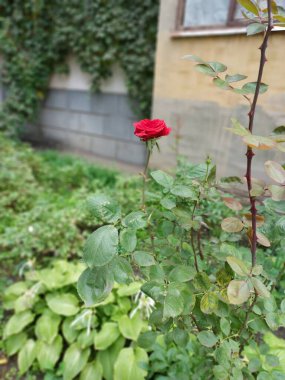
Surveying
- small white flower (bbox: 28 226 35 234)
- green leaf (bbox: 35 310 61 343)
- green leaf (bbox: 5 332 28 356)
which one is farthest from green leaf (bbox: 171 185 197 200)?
small white flower (bbox: 28 226 35 234)

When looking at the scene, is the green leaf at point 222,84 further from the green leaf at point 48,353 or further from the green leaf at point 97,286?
the green leaf at point 48,353

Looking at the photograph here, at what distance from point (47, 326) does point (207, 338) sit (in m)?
1.26

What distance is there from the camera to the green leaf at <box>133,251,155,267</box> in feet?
2.94

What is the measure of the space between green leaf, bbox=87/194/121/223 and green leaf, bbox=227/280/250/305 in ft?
1.17

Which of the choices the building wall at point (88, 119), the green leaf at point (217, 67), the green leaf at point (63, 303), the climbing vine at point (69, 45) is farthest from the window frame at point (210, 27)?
the green leaf at point (63, 303)

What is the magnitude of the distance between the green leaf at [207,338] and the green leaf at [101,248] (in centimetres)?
44

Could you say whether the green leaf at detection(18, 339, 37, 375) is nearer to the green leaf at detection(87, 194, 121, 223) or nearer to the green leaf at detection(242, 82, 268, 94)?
the green leaf at detection(87, 194, 121, 223)

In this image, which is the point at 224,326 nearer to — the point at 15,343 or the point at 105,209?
the point at 105,209

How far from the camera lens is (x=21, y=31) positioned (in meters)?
5.96

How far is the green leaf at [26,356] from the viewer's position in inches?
73.9

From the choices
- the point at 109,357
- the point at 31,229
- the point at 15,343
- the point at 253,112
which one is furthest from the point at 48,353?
the point at 253,112

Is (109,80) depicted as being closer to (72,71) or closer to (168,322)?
(72,71)

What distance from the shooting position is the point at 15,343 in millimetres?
1998

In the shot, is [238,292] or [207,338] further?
[207,338]
